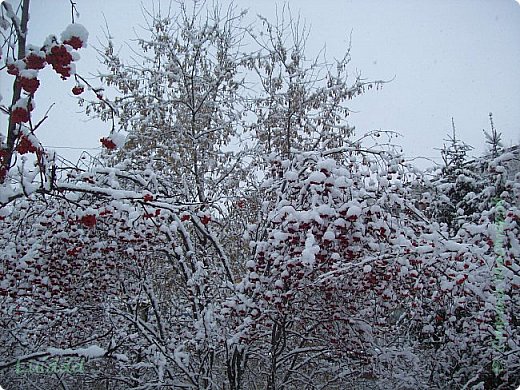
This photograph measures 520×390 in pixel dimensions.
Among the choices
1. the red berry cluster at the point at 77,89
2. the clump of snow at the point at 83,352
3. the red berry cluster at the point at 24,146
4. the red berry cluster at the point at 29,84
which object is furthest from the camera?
the clump of snow at the point at 83,352

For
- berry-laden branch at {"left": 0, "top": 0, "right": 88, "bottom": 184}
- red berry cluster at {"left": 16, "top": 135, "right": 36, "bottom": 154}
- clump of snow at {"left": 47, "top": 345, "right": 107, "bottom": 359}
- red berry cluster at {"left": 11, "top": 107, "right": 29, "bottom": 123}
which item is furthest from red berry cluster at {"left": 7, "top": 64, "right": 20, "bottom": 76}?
clump of snow at {"left": 47, "top": 345, "right": 107, "bottom": 359}

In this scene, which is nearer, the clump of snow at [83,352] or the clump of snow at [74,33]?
the clump of snow at [74,33]

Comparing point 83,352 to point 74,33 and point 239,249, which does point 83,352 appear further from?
point 239,249

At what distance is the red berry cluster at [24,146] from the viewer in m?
2.06

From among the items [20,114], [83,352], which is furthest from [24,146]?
[83,352]

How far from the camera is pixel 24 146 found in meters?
2.06

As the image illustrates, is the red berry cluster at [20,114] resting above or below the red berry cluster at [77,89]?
below

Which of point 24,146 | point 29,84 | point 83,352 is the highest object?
point 29,84

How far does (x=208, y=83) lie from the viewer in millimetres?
5801

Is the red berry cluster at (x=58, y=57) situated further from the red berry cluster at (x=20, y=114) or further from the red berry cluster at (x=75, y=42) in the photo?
the red berry cluster at (x=20, y=114)

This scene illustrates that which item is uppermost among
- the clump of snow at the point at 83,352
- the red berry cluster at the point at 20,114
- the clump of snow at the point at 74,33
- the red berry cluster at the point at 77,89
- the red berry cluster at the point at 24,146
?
the clump of snow at the point at 74,33

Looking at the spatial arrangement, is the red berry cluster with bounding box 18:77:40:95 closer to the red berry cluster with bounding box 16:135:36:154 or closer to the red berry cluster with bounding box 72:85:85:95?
the red berry cluster with bounding box 16:135:36:154

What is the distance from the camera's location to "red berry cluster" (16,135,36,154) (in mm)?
2059

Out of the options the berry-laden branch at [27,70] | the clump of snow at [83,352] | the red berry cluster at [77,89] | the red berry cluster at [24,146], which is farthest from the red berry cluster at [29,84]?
the clump of snow at [83,352]
